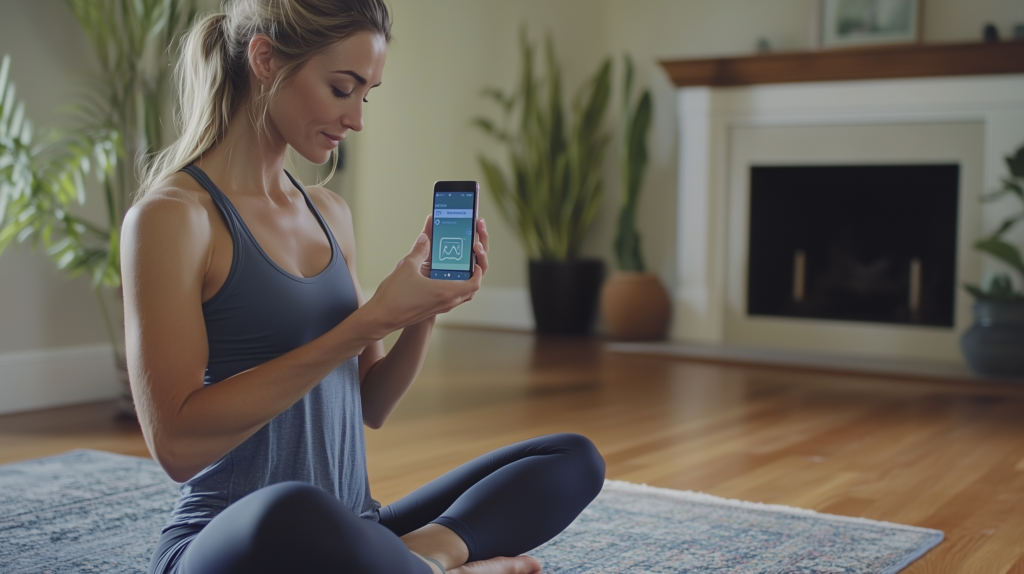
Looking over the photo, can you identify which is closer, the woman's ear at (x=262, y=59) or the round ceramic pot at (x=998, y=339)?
the woman's ear at (x=262, y=59)

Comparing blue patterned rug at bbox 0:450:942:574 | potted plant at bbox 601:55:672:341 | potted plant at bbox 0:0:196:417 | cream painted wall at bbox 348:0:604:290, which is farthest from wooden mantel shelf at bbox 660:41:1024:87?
blue patterned rug at bbox 0:450:942:574

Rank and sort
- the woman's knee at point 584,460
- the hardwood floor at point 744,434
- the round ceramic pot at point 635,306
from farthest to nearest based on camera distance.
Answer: the round ceramic pot at point 635,306
the hardwood floor at point 744,434
the woman's knee at point 584,460

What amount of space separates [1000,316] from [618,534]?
2848mm

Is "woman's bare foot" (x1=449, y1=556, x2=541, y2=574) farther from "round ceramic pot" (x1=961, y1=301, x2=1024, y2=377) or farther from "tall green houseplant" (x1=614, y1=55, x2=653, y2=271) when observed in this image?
"tall green houseplant" (x1=614, y1=55, x2=653, y2=271)

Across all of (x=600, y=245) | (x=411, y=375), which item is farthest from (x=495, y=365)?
(x=411, y=375)

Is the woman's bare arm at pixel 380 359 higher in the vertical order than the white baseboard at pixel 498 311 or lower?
higher

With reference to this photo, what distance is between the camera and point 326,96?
121 cm

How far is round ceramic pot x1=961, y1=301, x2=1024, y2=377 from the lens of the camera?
13.9 ft

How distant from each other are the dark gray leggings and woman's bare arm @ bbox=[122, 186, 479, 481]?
0.28 ft

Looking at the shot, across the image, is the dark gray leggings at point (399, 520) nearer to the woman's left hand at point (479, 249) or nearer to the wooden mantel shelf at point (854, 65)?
the woman's left hand at point (479, 249)

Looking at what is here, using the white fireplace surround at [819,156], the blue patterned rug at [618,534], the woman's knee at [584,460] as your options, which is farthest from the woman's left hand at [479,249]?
the white fireplace surround at [819,156]

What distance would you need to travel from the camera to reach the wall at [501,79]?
17.5ft

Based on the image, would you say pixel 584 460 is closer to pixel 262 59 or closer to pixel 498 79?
pixel 262 59

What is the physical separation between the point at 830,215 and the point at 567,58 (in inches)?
66.9
